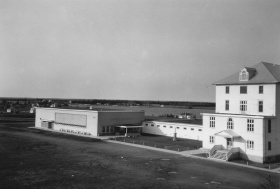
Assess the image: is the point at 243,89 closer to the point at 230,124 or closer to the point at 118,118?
the point at 230,124

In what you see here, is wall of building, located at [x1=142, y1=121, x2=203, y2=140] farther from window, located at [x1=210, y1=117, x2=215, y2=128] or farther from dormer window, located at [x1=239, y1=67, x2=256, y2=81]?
dormer window, located at [x1=239, y1=67, x2=256, y2=81]

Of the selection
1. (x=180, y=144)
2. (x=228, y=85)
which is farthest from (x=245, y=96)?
(x=180, y=144)

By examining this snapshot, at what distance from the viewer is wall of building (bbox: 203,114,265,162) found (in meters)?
39.6

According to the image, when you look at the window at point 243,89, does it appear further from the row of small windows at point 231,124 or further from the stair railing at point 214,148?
the stair railing at point 214,148

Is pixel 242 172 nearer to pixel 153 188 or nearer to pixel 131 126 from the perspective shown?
pixel 153 188

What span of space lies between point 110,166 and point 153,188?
971cm

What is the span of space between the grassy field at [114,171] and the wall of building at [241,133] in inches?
217

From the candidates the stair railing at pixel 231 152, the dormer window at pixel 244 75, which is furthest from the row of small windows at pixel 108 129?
the stair railing at pixel 231 152

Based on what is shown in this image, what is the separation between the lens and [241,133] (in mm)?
41750

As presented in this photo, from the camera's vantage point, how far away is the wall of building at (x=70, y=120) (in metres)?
65.5

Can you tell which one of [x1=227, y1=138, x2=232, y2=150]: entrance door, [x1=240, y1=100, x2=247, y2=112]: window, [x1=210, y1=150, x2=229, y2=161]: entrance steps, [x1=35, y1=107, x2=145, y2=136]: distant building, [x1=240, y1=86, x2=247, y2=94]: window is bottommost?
[x1=210, y1=150, x2=229, y2=161]: entrance steps

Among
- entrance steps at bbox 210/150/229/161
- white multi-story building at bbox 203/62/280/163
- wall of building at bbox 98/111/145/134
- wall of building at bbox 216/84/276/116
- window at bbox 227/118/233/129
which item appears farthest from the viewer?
wall of building at bbox 98/111/145/134

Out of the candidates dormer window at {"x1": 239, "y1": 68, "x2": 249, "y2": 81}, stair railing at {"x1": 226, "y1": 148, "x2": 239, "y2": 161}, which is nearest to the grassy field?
stair railing at {"x1": 226, "y1": 148, "x2": 239, "y2": 161}

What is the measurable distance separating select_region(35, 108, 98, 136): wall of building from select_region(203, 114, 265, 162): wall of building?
26794 millimetres
